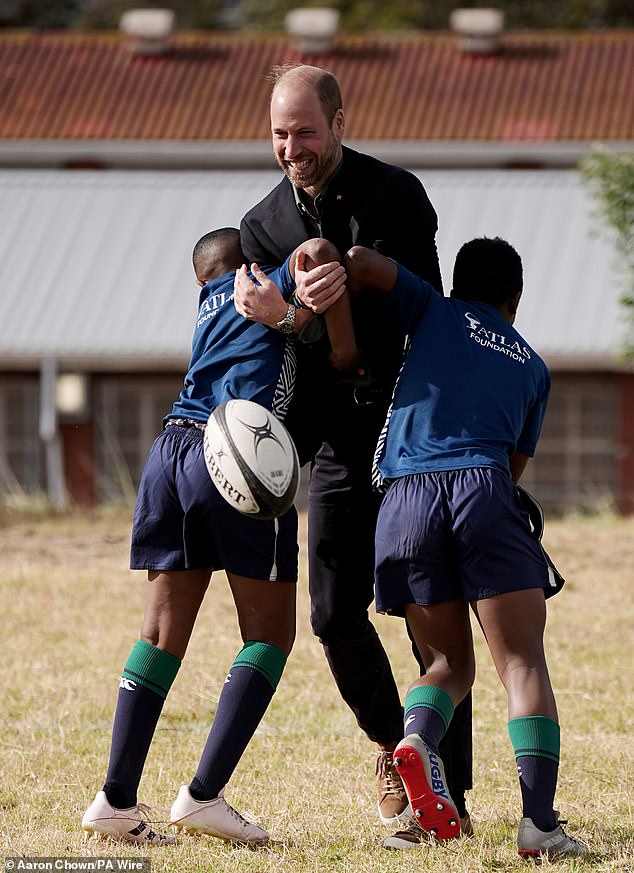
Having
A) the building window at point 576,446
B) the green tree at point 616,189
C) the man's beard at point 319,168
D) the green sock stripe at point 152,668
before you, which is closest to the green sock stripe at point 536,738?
the green sock stripe at point 152,668

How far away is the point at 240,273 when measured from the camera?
173 inches

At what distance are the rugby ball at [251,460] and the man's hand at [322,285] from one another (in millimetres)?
349

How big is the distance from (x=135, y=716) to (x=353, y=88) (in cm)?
2052

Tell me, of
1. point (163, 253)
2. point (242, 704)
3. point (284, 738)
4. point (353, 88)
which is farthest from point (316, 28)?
point (242, 704)

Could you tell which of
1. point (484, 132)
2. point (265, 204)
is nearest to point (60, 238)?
point (484, 132)

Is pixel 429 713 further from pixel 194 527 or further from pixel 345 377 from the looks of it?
pixel 345 377

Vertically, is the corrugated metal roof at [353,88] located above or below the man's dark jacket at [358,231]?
above

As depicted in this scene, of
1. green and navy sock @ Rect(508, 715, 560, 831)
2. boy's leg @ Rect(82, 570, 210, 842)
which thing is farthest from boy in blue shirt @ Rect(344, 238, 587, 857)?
boy's leg @ Rect(82, 570, 210, 842)

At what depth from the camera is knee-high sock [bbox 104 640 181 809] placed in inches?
169

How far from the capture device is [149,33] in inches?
960

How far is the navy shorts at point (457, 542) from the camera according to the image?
162 inches

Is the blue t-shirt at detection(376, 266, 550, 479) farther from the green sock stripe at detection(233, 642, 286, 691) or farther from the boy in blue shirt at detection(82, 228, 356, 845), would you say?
the green sock stripe at detection(233, 642, 286, 691)

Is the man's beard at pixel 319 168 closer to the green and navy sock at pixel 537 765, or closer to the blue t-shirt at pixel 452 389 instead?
the blue t-shirt at pixel 452 389

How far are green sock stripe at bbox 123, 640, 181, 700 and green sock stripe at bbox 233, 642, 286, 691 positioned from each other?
0.21 meters
